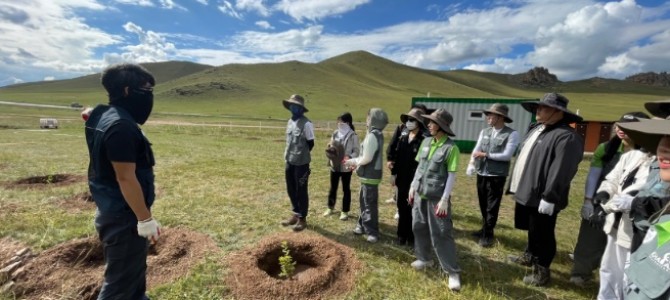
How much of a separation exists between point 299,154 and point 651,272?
4.49 metres

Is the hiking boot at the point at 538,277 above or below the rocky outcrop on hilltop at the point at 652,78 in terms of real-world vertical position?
below

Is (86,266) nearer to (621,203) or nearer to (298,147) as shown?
(298,147)

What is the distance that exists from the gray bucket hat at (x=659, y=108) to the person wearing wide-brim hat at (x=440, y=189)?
5.76ft

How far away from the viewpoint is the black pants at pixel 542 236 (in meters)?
4.05

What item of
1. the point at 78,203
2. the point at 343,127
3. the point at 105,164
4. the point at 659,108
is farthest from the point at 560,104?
the point at 78,203

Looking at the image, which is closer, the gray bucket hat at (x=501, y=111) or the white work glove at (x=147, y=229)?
the white work glove at (x=147, y=229)

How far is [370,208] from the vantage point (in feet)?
17.5

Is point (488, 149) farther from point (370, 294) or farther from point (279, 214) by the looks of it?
point (279, 214)

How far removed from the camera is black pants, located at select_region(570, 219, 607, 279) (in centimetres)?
420

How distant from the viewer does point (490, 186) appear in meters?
5.45

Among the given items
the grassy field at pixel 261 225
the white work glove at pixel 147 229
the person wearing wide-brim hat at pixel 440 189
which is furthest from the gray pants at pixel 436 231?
the white work glove at pixel 147 229

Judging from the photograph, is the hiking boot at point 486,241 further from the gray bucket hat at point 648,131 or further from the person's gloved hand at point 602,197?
the gray bucket hat at point 648,131

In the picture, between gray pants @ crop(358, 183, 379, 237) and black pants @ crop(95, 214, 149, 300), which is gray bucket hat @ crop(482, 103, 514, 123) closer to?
gray pants @ crop(358, 183, 379, 237)

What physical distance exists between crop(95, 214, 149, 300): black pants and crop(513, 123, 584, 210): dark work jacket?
4280 mm
